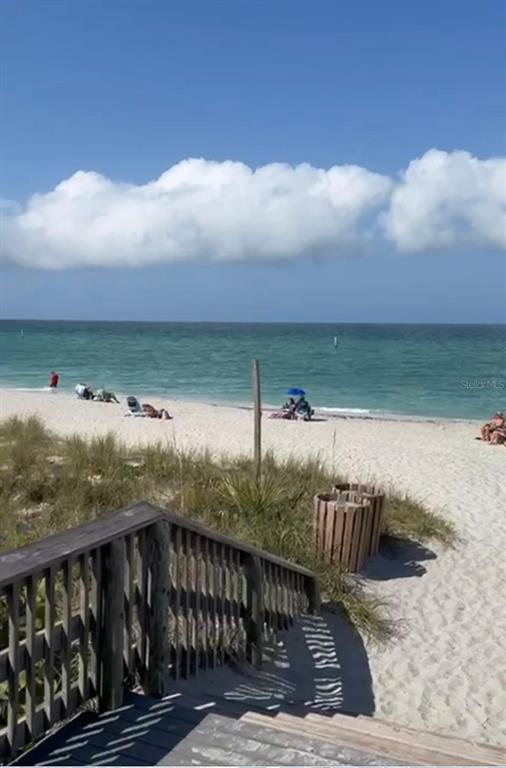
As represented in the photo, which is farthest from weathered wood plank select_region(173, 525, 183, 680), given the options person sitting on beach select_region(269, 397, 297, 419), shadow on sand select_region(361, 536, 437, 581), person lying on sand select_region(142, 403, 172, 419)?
person sitting on beach select_region(269, 397, 297, 419)

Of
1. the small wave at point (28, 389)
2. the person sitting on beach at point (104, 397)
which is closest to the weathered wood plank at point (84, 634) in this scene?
the person sitting on beach at point (104, 397)

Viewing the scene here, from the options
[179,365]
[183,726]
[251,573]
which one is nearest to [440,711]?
[251,573]

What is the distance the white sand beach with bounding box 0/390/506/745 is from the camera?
541cm

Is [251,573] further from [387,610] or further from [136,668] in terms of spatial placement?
[387,610]

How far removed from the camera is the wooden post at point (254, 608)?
5082mm

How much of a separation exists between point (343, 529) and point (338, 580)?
57 centimetres

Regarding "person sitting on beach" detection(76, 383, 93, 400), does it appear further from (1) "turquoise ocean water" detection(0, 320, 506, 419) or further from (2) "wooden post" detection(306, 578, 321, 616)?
(2) "wooden post" detection(306, 578, 321, 616)

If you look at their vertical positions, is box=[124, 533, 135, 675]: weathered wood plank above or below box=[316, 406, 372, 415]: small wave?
above

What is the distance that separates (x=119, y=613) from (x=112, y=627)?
7cm

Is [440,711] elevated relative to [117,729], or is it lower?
lower

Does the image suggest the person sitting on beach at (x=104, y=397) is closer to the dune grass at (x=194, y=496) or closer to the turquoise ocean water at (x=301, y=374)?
the turquoise ocean water at (x=301, y=374)

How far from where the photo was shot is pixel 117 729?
9.79ft

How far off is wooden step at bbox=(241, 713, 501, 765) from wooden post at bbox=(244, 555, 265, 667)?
5.69 feet

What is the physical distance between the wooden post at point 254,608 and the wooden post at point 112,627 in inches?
74.9
